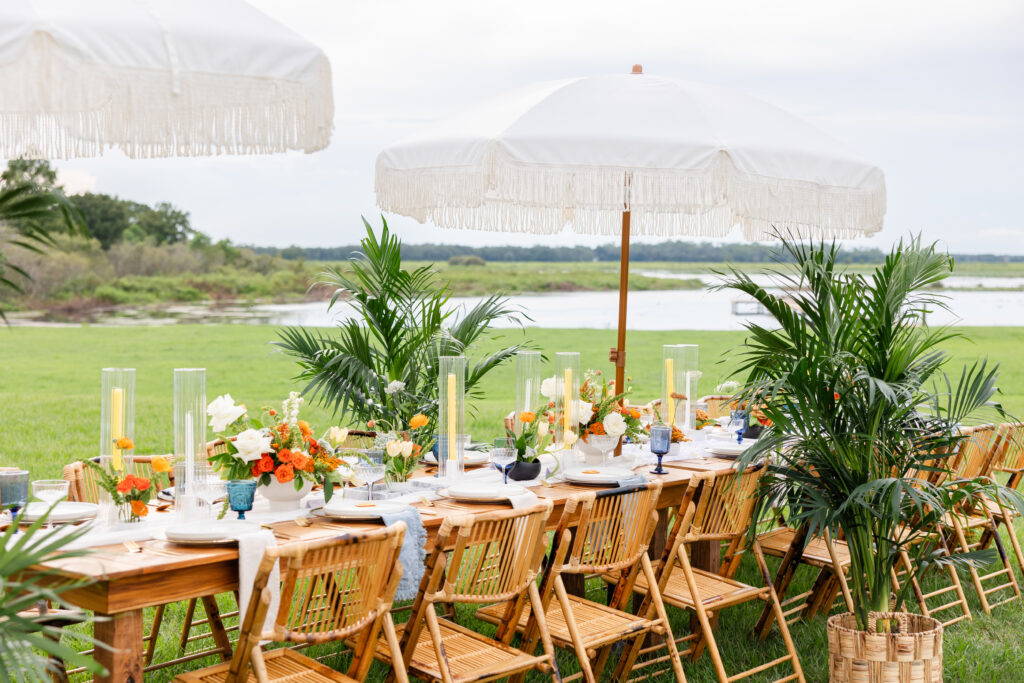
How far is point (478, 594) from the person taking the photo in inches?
135

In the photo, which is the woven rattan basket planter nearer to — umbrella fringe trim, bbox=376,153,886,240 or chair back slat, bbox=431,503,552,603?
chair back slat, bbox=431,503,552,603

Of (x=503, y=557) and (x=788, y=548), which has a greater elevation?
(x=503, y=557)

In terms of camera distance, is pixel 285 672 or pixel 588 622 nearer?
pixel 285 672

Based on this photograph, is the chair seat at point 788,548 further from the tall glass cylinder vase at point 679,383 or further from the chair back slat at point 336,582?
the chair back slat at point 336,582

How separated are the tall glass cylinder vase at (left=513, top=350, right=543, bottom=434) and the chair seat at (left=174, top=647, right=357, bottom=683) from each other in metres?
1.41

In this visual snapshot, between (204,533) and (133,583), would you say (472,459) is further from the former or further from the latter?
(133,583)

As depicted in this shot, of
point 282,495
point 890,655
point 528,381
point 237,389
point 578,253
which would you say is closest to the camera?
point 282,495

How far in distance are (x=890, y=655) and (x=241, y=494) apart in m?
2.48

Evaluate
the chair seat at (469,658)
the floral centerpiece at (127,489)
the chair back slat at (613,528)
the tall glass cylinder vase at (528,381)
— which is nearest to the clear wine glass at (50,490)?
the floral centerpiece at (127,489)

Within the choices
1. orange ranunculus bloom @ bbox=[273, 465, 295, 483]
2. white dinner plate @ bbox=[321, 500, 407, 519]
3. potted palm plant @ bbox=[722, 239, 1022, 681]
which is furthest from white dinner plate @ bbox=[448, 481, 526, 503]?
potted palm plant @ bbox=[722, 239, 1022, 681]

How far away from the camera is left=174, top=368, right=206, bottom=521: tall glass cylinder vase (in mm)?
3344

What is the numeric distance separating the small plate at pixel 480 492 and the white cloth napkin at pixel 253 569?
0.98 m

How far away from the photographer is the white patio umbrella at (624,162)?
453 centimetres

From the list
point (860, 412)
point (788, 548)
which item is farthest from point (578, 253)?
point (860, 412)
